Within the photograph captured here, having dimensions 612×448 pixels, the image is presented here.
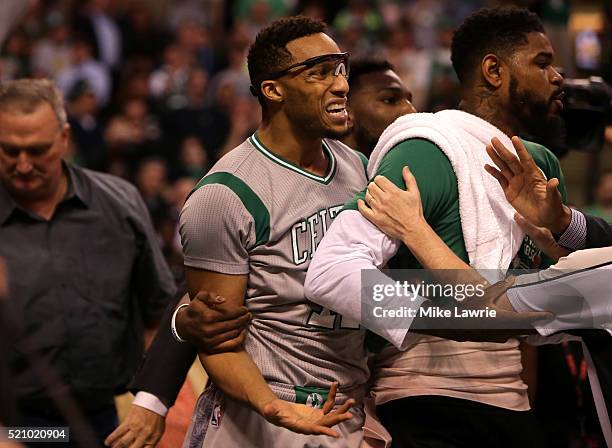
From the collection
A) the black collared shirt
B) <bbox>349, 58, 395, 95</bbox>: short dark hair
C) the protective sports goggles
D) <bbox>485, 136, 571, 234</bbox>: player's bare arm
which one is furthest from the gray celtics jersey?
the black collared shirt

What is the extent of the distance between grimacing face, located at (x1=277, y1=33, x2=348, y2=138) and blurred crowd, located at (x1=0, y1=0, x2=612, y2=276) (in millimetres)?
5107

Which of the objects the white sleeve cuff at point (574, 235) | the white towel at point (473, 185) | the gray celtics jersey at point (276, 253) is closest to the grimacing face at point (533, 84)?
the white towel at point (473, 185)

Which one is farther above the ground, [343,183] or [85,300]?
[343,183]

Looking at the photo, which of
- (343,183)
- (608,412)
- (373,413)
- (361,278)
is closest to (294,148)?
(343,183)

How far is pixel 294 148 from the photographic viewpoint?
3.28 meters

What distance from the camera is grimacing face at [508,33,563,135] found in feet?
10.9

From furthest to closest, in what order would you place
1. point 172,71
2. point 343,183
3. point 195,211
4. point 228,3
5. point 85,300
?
point 228,3 → point 172,71 → point 85,300 → point 343,183 → point 195,211

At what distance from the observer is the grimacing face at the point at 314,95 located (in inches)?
127

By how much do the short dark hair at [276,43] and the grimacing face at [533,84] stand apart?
1.94ft

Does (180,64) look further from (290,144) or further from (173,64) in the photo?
(290,144)

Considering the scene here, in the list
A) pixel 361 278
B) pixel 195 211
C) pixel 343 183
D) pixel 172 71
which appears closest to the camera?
pixel 361 278

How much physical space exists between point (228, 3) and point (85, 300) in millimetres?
8938

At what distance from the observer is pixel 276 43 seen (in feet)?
10.7

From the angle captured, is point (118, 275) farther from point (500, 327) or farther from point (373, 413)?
point (500, 327)
